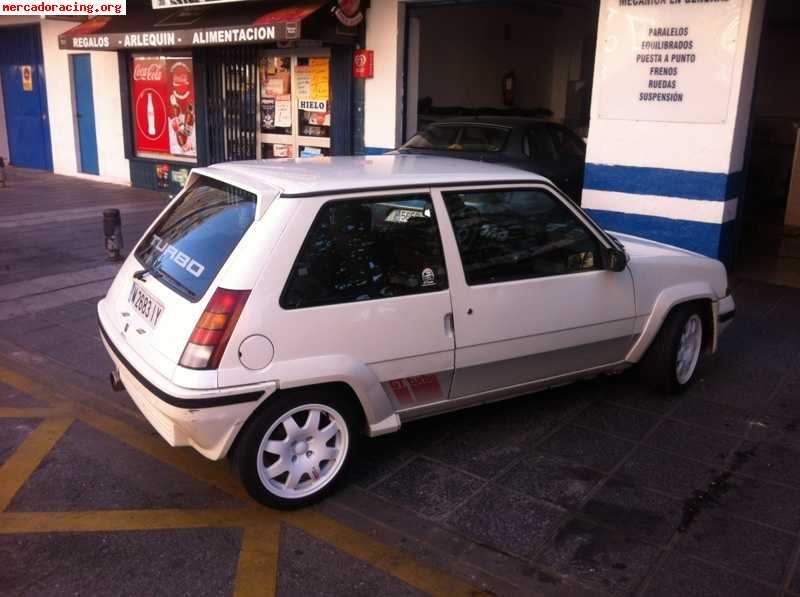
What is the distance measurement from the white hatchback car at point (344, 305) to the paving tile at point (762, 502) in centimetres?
109

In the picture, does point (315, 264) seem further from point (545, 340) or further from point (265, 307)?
point (545, 340)

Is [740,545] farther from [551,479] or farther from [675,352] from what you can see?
[675,352]

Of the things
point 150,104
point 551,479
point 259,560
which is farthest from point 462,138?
point 259,560

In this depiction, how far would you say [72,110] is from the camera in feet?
50.5

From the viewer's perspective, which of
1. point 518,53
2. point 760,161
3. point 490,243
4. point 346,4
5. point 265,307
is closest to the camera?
point 265,307

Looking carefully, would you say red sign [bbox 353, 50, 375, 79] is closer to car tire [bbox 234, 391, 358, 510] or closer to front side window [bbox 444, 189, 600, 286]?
front side window [bbox 444, 189, 600, 286]

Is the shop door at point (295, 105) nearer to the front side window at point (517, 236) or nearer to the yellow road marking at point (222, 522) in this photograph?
the front side window at point (517, 236)

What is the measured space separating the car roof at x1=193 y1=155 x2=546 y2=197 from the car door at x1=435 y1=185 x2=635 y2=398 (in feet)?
0.30

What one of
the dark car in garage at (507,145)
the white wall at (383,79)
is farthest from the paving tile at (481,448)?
the white wall at (383,79)

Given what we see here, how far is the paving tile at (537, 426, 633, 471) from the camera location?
4.20m

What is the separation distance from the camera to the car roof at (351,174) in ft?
11.8

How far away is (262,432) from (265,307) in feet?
1.88

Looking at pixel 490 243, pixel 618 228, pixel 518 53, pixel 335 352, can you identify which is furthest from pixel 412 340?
pixel 518 53

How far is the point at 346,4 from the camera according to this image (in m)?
9.63
